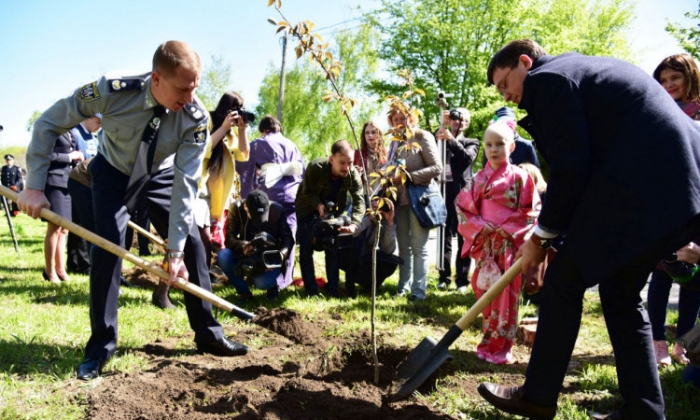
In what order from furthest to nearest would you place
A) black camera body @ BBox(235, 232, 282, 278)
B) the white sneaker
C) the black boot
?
black camera body @ BBox(235, 232, 282, 278) → the black boot → the white sneaker

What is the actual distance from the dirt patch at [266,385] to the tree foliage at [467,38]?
19.7 metres

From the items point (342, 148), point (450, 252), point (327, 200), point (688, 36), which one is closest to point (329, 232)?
point (327, 200)

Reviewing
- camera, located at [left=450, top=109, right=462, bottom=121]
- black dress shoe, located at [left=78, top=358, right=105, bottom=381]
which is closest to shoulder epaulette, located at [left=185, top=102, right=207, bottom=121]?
black dress shoe, located at [left=78, top=358, right=105, bottom=381]

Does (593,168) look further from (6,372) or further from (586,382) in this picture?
(6,372)

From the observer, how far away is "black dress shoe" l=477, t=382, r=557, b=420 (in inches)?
96.6

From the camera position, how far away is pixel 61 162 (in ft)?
19.8

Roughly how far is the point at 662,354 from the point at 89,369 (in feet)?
11.7

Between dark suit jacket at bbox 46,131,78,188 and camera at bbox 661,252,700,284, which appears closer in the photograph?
camera at bbox 661,252,700,284

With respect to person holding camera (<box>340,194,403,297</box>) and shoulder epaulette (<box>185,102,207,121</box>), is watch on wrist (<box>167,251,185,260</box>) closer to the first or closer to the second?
shoulder epaulette (<box>185,102,207,121</box>)

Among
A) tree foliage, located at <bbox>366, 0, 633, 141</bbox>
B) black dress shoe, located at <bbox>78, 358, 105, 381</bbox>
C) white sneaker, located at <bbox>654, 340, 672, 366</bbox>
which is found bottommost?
white sneaker, located at <bbox>654, 340, 672, 366</bbox>

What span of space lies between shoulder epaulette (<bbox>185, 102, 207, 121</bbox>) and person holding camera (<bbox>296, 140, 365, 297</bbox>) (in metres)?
2.35

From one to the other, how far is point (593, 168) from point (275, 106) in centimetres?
2598

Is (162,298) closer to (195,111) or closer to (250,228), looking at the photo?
(250,228)

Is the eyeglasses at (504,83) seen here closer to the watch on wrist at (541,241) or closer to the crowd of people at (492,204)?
the crowd of people at (492,204)
